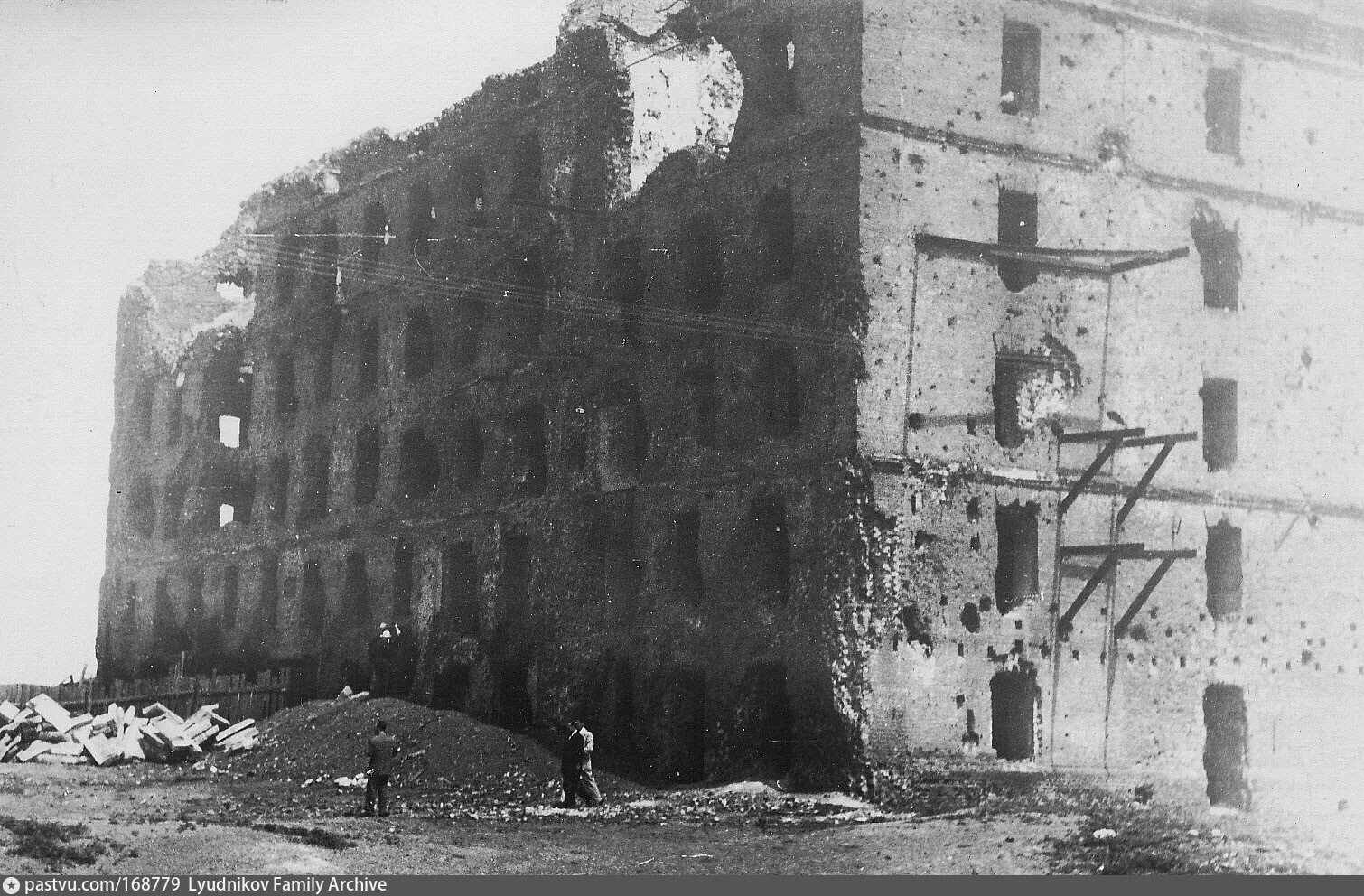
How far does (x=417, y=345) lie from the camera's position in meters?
34.2

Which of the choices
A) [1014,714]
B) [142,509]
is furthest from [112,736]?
[1014,714]

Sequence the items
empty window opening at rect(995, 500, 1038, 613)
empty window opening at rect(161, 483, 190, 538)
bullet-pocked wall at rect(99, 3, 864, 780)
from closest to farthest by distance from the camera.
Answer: bullet-pocked wall at rect(99, 3, 864, 780) < empty window opening at rect(995, 500, 1038, 613) < empty window opening at rect(161, 483, 190, 538)

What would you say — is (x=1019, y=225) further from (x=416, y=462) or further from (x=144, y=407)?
(x=144, y=407)

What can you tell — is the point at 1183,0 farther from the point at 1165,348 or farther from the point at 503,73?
the point at 503,73

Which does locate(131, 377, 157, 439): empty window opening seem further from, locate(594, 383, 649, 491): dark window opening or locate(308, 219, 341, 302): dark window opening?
locate(594, 383, 649, 491): dark window opening

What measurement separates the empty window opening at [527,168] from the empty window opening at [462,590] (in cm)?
623

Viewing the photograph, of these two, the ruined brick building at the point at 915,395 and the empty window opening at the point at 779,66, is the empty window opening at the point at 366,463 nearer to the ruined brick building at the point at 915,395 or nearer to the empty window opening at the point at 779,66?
the ruined brick building at the point at 915,395

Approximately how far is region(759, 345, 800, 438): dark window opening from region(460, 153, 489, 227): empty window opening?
8.70m

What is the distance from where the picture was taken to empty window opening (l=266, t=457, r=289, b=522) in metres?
37.4

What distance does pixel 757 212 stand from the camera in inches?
1017

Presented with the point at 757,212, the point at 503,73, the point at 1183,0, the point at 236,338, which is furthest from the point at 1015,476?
the point at 236,338

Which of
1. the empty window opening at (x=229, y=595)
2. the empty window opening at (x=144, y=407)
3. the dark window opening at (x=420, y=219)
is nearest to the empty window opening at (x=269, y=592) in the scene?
the empty window opening at (x=229, y=595)

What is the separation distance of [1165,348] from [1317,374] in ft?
9.71

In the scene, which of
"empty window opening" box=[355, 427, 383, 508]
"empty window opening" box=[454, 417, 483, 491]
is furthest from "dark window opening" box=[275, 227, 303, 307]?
"empty window opening" box=[454, 417, 483, 491]
